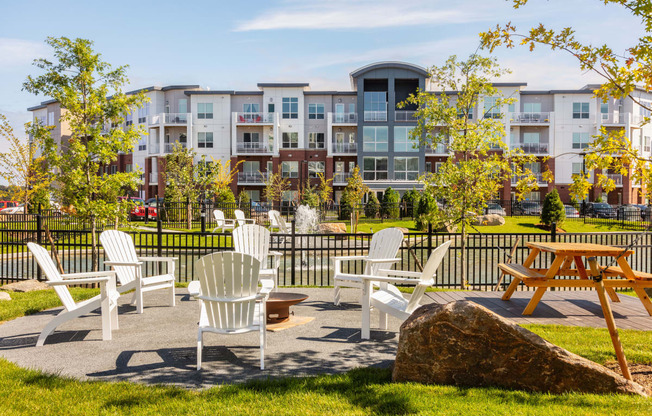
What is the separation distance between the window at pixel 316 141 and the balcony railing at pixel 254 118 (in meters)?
4.10

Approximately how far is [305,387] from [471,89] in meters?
9.35

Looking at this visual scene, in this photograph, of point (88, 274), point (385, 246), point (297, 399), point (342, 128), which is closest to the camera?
point (297, 399)

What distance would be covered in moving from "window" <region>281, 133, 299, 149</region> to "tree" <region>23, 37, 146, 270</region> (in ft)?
131

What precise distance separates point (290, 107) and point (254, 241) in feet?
138

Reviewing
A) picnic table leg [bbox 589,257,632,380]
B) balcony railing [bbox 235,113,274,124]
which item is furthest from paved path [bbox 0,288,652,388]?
balcony railing [bbox 235,113,274,124]

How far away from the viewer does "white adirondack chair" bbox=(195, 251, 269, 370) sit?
210 inches

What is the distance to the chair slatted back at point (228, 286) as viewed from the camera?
534 centimetres

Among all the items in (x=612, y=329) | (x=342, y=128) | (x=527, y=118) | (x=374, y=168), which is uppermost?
(x=527, y=118)

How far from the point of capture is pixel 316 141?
5019 centimetres

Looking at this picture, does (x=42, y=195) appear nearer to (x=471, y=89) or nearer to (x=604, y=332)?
(x=471, y=89)

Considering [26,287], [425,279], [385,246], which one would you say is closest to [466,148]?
[385,246]

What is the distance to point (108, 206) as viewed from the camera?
10.2 meters

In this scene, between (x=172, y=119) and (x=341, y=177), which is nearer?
(x=341, y=177)

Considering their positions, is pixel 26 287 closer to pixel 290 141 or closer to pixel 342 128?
pixel 290 141
